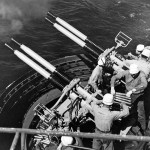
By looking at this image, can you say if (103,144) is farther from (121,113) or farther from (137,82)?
(137,82)

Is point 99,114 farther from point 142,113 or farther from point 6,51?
point 6,51

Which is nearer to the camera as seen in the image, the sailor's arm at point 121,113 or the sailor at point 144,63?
the sailor's arm at point 121,113

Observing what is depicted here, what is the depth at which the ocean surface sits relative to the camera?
1878 centimetres

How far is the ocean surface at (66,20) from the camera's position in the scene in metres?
18.8

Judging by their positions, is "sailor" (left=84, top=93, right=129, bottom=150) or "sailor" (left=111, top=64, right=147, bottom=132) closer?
"sailor" (left=84, top=93, right=129, bottom=150)

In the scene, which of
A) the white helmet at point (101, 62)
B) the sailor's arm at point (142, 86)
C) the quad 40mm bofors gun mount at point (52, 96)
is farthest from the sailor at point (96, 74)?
the sailor's arm at point (142, 86)

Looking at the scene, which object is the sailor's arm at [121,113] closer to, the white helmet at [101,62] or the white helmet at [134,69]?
the white helmet at [134,69]

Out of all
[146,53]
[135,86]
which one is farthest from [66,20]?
[135,86]

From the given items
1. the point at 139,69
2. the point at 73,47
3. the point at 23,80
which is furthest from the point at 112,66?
the point at 73,47

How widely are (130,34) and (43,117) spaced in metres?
12.7

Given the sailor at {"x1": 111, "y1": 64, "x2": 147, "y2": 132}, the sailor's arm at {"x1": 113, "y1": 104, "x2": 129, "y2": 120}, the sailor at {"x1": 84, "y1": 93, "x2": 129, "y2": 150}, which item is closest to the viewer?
the sailor at {"x1": 84, "y1": 93, "x2": 129, "y2": 150}

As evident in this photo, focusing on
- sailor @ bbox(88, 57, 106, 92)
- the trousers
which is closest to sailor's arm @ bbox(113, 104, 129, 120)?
the trousers

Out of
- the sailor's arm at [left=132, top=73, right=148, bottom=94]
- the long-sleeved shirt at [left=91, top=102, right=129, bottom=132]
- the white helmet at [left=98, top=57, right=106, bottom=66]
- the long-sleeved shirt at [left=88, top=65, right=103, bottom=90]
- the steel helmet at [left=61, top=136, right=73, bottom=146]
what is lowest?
the steel helmet at [left=61, top=136, right=73, bottom=146]

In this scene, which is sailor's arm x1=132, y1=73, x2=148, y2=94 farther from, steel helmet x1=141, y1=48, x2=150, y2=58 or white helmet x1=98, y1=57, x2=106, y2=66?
white helmet x1=98, y1=57, x2=106, y2=66
